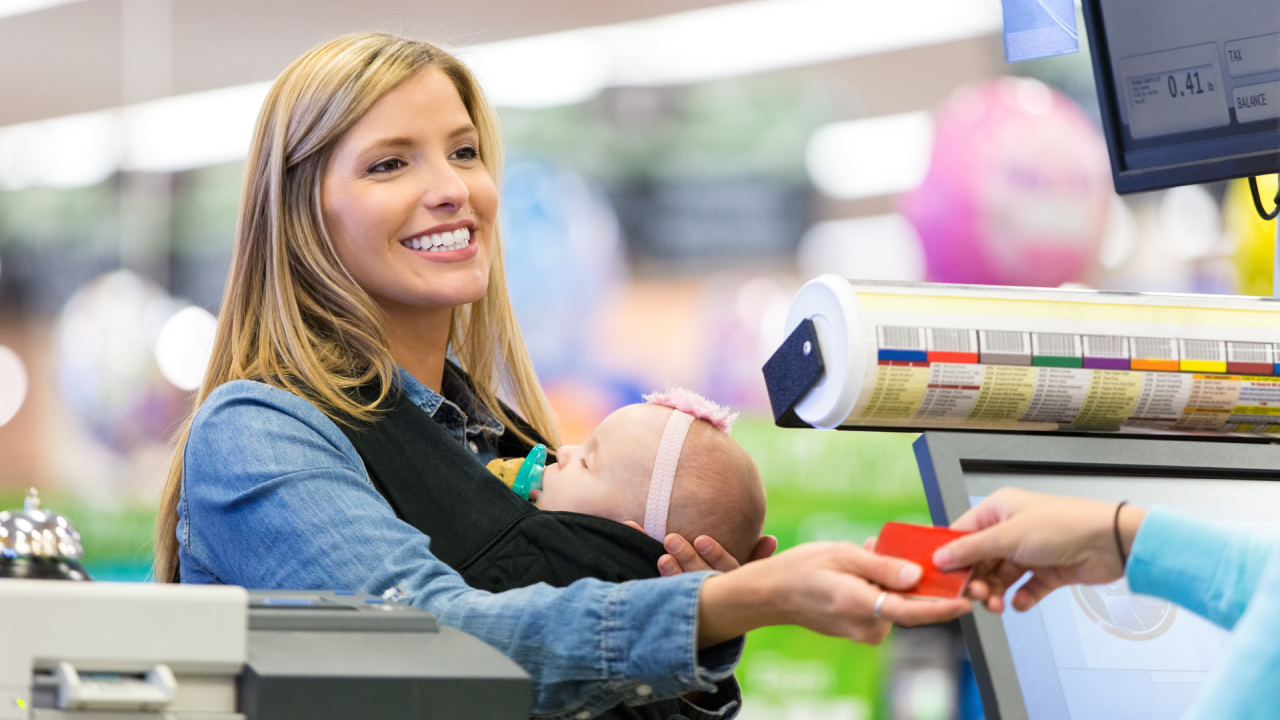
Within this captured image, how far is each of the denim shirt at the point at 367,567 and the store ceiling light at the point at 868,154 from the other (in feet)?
10.2

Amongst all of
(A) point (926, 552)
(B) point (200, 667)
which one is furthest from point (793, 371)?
(B) point (200, 667)

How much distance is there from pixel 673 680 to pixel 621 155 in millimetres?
3306

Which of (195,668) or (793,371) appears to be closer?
(195,668)

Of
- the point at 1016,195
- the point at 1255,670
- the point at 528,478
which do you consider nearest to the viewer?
the point at 1255,670

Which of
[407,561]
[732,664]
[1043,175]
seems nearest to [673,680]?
[732,664]

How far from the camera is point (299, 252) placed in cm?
187

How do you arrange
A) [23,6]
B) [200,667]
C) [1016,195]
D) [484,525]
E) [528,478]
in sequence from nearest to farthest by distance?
[200,667]
[484,525]
[528,478]
[1016,195]
[23,6]

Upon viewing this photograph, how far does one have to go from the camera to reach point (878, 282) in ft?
4.47

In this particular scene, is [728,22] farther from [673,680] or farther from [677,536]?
[673,680]

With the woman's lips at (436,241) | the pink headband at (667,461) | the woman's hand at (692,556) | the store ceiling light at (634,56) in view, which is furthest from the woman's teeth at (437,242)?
the store ceiling light at (634,56)

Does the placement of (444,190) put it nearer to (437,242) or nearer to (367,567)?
(437,242)

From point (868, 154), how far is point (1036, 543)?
11.1 feet

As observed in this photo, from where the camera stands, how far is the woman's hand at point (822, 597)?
1.16 metres

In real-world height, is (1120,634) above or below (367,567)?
below
